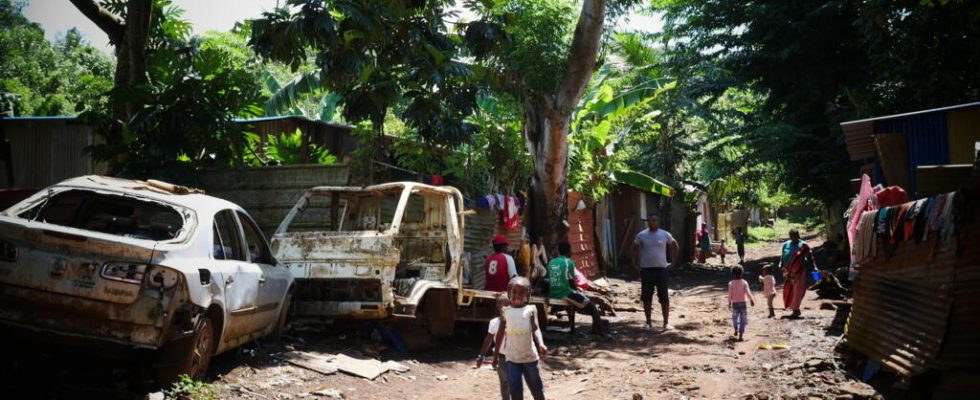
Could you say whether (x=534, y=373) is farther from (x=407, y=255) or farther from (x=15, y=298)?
(x=407, y=255)

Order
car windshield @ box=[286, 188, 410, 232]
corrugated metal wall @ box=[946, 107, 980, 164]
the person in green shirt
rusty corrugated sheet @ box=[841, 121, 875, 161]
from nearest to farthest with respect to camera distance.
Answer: car windshield @ box=[286, 188, 410, 232] < corrugated metal wall @ box=[946, 107, 980, 164] < the person in green shirt < rusty corrugated sheet @ box=[841, 121, 875, 161]

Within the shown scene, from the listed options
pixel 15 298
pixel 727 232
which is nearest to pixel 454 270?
pixel 15 298

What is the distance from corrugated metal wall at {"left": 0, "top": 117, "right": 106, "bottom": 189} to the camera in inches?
564

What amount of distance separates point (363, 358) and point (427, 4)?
472 centimetres

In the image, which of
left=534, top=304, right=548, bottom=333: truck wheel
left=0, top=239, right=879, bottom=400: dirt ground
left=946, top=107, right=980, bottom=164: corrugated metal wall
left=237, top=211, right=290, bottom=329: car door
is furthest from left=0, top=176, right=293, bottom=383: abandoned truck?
left=946, top=107, right=980, bottom=164: corrugated metal wall

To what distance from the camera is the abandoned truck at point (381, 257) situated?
8.29 metres

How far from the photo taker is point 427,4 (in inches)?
399

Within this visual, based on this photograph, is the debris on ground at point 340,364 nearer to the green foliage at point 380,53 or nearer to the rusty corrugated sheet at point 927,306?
the green foliage at point 380,53

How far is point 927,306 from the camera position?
5.70 meters

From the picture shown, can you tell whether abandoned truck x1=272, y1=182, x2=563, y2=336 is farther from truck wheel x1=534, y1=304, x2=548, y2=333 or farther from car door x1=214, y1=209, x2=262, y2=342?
car door x1=214, y1=209, x2=262, y2=342

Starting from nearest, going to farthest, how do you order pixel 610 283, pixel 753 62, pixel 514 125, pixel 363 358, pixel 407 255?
pixel 363 358 → pixel 407 255 → pixel 514 125 → pixel 610 283 → pixel 753 62

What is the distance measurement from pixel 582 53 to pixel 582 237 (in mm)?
6975

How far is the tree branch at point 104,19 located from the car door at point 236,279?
212 inches

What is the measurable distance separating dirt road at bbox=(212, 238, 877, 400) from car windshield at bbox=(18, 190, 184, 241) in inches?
54.2
